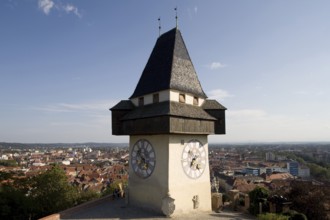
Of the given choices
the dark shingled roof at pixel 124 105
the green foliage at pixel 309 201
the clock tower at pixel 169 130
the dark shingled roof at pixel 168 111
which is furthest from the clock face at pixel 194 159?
the green foliage at pixel 309 201

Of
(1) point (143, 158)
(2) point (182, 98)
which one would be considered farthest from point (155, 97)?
(1) point (143, 158)

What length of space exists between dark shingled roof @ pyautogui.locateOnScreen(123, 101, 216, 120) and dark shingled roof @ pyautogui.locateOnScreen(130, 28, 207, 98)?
2.69 ft

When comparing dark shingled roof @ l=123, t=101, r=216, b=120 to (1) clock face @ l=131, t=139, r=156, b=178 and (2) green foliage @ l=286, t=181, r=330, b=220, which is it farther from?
(2) green foliage @ l=286, t=181, r=330, b=220

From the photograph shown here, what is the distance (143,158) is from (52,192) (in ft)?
38.0

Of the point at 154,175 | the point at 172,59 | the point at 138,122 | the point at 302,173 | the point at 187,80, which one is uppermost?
the point at 172,59

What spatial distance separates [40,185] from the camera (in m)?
24.0

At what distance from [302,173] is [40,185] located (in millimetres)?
96719

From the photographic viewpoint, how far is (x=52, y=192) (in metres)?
24.1

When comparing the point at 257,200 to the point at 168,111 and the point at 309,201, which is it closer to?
the point at 309,201

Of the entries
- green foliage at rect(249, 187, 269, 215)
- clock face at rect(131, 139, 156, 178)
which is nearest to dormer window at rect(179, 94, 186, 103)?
clock face at rect(131, 139, 156, 178)

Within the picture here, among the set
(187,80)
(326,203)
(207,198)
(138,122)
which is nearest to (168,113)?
(138,122)

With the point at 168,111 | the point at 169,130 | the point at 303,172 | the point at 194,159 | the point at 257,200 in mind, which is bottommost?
the point at 303,172

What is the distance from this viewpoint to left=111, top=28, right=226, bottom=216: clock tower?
14.8m

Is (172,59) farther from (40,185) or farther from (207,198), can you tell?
(40,185)
